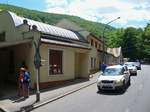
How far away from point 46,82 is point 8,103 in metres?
7.43

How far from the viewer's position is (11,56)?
24.0m

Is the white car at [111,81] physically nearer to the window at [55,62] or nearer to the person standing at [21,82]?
the window at [55,62]

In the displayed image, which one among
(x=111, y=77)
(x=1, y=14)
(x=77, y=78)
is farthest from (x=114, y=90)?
(x=1, y=14)

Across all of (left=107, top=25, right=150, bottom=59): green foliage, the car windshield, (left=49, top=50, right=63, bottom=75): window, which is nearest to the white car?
the car windshield

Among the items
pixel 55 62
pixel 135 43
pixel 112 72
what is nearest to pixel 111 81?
pixel 112 72

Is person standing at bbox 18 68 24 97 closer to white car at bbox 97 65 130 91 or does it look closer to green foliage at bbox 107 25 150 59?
white car at bbox 97 65 130 91

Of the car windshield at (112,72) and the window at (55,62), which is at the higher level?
the window at (55,62)

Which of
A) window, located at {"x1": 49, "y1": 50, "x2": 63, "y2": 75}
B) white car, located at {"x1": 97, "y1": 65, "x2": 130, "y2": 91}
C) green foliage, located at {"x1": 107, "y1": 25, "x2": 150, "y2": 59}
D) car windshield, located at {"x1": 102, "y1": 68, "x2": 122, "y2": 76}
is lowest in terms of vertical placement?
white car, located at {"x1": 97, "y1": 65, "x2": 130, "y2": 91}

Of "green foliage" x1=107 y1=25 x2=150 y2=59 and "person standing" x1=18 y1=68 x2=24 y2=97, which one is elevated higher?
"green foliage" x1=107 y1=25 x2=150 y2=59

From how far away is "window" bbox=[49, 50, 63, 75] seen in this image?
23375mm

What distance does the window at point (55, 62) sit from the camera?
23.4 meters

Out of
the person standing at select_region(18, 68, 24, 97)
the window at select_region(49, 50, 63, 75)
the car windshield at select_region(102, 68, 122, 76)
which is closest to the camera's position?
the person standing at select_region(18, 68, 24, 97)

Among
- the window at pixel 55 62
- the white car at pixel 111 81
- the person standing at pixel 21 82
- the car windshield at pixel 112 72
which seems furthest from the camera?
the window at pixel 55 62

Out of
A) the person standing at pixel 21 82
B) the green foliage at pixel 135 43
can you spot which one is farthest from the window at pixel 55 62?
the green foliage at pixel 135 43
